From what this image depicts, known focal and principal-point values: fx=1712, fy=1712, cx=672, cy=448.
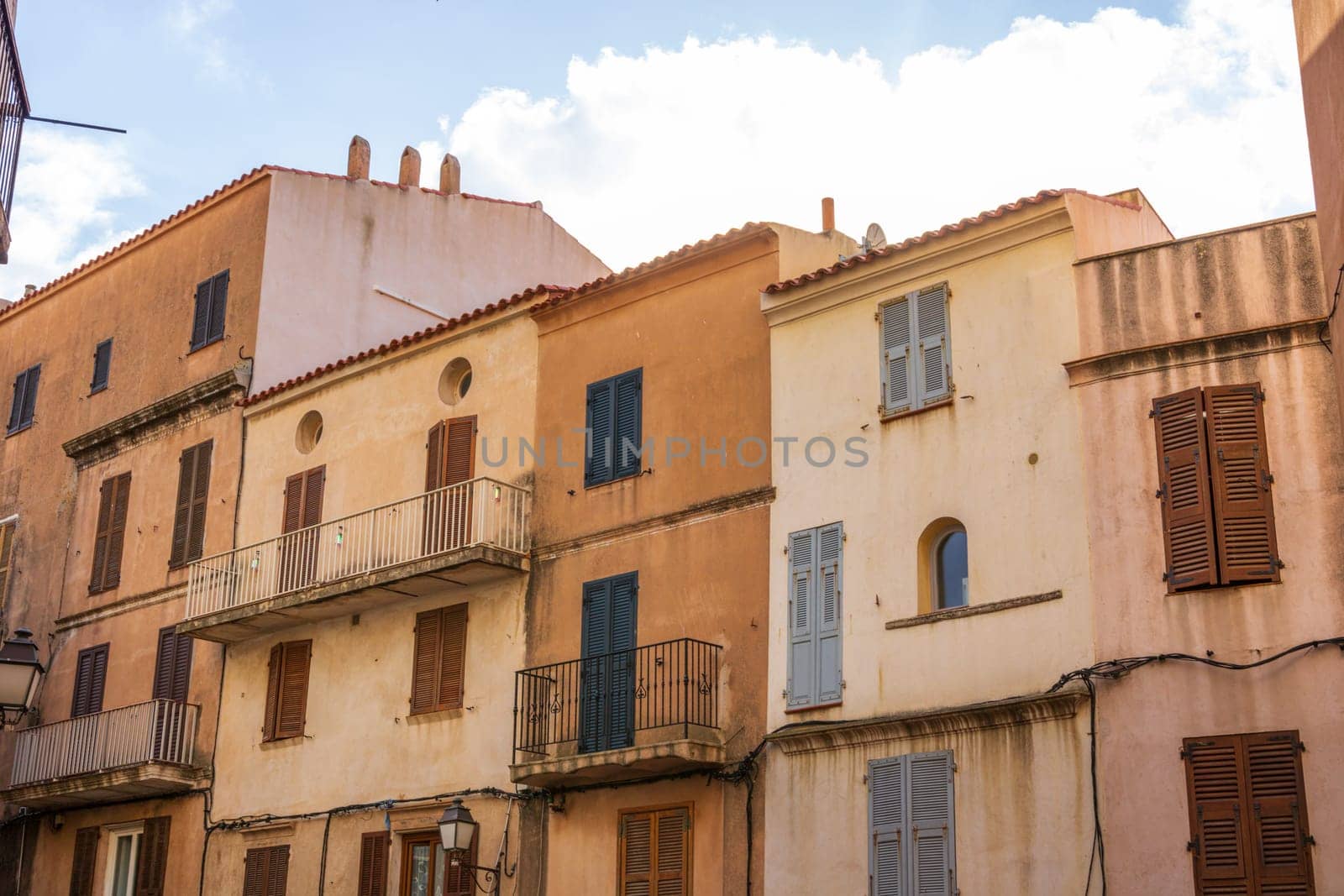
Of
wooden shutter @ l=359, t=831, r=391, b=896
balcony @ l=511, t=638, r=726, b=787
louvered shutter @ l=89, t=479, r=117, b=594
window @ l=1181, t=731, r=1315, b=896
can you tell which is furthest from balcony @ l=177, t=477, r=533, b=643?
window @ l=1181, t=731, r=1315, b=896

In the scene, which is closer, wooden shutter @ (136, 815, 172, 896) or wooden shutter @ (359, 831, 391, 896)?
wooden shutter @ (359, 831, 391, 896)

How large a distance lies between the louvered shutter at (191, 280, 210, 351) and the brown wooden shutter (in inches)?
711

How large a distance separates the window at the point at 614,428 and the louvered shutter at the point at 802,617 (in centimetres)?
304

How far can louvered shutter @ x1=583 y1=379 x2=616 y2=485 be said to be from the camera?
2200 centimetres

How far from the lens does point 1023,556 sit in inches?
680

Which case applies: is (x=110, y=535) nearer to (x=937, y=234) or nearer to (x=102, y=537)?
(x=102, y=537)

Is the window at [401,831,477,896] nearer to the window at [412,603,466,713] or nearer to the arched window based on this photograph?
the window at [412,603,466,713]

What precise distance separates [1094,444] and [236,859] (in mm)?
14225

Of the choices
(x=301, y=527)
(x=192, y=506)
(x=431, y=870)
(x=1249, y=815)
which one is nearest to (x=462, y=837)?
(x=431, y=870)

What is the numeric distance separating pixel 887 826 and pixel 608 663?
4553mm

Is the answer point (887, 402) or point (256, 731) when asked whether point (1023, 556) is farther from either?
point (256, 731)

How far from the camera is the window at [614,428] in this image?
21797 millimetres

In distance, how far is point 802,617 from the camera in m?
19.1

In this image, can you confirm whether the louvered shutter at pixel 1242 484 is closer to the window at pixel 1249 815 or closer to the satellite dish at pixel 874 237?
the window at pixel 1249 815
